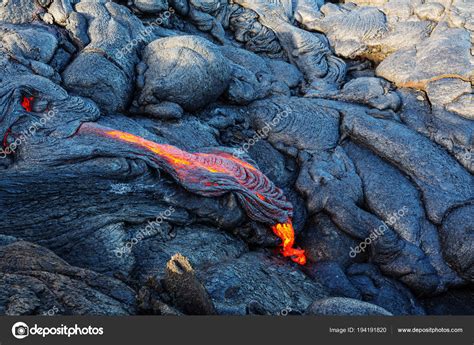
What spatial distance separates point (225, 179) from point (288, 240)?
1.77 metres

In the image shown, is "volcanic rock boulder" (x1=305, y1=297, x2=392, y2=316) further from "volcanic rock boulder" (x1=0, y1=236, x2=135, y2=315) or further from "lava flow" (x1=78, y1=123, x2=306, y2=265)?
"lava flow" (x1=78, y1=123, x2=306, y2=265)

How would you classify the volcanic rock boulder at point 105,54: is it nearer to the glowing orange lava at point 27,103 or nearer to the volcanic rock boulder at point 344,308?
the glowing orange lava at point 27,103

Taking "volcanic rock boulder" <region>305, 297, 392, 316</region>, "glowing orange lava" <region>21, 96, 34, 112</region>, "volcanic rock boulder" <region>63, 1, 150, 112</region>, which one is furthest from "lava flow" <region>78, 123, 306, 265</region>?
"volcanic rock boulder" <region>305, 297, 392, 316</region>

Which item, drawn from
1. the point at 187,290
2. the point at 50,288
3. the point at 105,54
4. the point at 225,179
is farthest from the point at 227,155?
the point at 50,288

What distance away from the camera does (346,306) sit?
5.58m

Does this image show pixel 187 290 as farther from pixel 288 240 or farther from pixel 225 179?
pixel 288 240

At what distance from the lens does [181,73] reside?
895 centimetres

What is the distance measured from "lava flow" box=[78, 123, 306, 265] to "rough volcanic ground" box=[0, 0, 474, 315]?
112mm

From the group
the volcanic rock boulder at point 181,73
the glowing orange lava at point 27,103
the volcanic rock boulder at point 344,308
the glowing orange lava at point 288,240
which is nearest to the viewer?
the volcanic rock boulder at point 344,308

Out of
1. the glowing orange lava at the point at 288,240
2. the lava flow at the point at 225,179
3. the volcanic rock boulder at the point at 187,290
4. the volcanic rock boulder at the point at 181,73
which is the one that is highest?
the volcanic rock boulder at the point at 181,73

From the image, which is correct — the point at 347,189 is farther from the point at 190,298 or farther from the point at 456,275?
the point at 190,298

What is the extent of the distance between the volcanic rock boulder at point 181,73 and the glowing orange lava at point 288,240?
3.15 m

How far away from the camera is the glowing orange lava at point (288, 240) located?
8.42 metres

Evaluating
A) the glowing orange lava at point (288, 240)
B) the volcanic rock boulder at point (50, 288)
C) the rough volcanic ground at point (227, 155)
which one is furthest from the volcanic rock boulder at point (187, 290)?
the glowing orange lava at point (288, 240)
